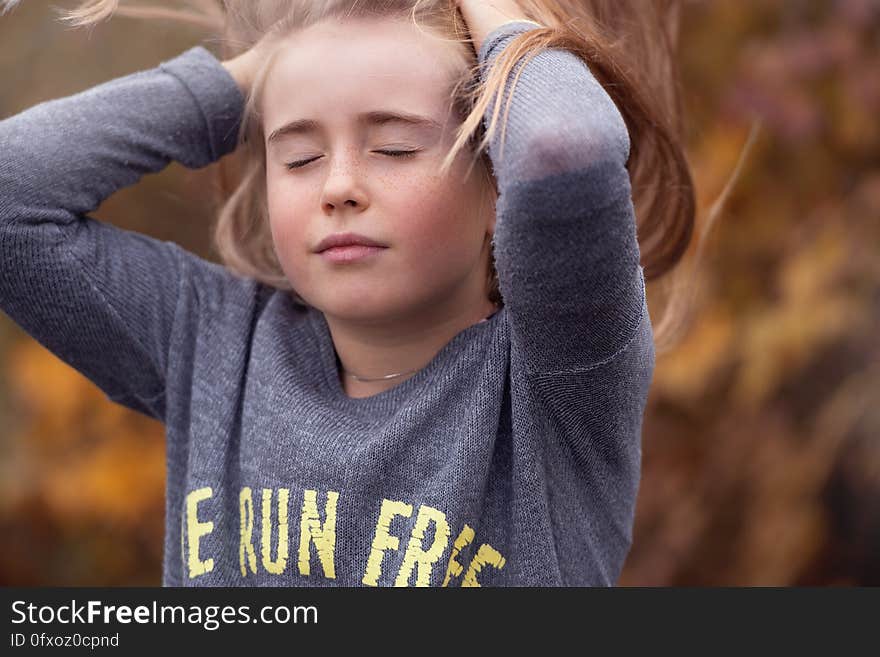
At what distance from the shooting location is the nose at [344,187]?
4.03 ft

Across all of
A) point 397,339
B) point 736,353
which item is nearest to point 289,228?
point 397,339

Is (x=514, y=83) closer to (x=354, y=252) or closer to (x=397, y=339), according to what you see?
(x=354, y=252)

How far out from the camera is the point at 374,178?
124 centimetres

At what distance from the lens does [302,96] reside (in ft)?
4.22

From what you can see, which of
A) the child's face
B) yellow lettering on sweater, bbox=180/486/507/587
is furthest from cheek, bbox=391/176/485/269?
yellow lettering on sweater, bbox=180/486/507/587

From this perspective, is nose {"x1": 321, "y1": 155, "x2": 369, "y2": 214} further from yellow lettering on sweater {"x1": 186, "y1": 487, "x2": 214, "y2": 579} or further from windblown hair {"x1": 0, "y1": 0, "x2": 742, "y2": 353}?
yellow lettering on sweater {"x1": 186, "y1": 487, "x2": 214, "y2": 579}

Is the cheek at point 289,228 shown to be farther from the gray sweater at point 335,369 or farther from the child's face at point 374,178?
the gray sweater at point 335,369

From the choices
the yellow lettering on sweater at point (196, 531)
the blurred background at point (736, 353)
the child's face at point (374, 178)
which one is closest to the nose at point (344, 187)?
the child's face at point (374, 178)

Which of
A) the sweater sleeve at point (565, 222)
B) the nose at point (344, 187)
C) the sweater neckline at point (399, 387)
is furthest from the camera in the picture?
the sweater neckline at point (399, 387)

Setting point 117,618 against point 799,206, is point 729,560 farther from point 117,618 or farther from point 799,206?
point 117,618

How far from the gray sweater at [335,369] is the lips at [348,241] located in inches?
7.1

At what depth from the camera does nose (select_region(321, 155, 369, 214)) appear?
123 centimetres

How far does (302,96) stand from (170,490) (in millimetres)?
595

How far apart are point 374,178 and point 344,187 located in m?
0.04
